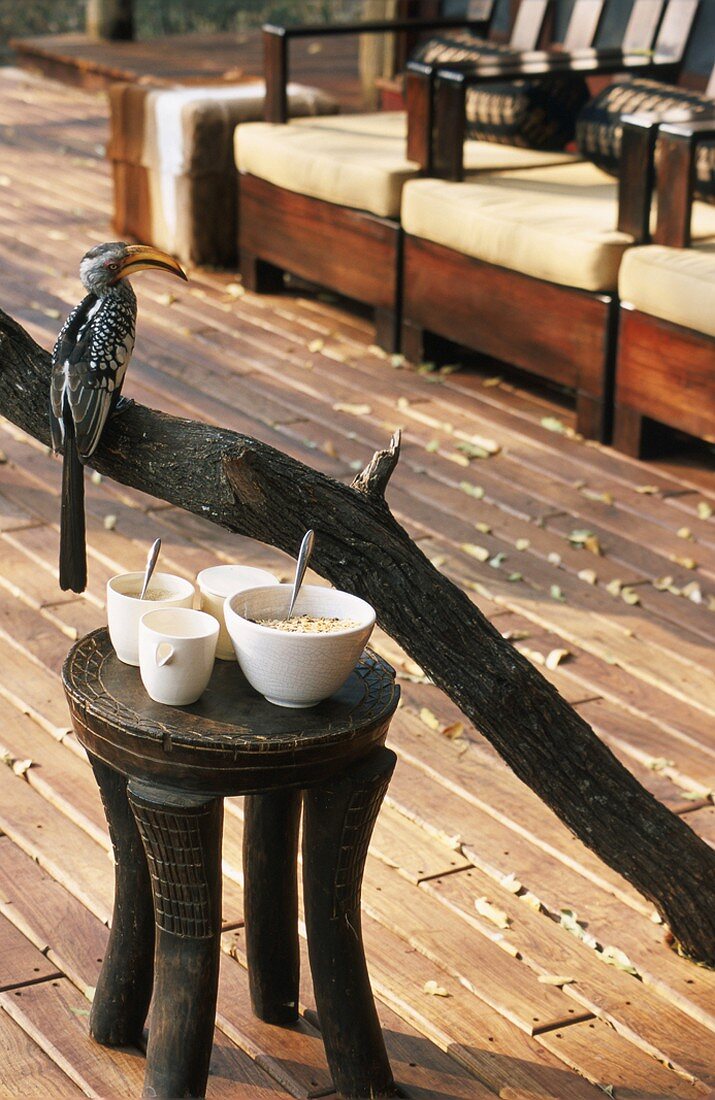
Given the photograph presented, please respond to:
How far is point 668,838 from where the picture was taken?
212cm

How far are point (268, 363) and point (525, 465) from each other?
1.13m

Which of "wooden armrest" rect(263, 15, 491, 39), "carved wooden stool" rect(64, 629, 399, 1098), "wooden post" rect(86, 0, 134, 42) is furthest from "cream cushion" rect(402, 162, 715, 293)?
"wooden post" rect(86, 0, 134, 42)

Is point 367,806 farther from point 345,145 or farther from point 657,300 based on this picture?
point 345,145

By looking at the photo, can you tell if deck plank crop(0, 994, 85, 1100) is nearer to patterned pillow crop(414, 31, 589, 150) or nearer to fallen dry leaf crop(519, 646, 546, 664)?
fallen dry leaf crop(519, 646, 546, 664)

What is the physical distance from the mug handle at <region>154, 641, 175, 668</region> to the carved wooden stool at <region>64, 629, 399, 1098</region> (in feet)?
0.20

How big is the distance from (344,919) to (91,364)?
0.74 metres

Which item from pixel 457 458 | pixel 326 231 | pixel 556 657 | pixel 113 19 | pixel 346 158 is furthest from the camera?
pixel 113 19

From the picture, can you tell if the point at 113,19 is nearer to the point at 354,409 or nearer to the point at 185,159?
the point at 185,159

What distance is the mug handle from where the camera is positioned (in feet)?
5.52

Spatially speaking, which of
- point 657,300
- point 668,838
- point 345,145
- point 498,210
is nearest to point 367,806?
point 668,838

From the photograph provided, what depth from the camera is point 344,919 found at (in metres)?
1.84

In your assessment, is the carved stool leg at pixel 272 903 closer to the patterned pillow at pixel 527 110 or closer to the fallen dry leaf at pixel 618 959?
the fallen dry leaf at pixel 618 959

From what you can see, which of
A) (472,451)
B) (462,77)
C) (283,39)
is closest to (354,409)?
(472,451)

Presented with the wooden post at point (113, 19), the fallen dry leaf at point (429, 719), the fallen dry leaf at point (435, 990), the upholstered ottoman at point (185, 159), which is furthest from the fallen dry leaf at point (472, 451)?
the wooden post at point (113, 19)
